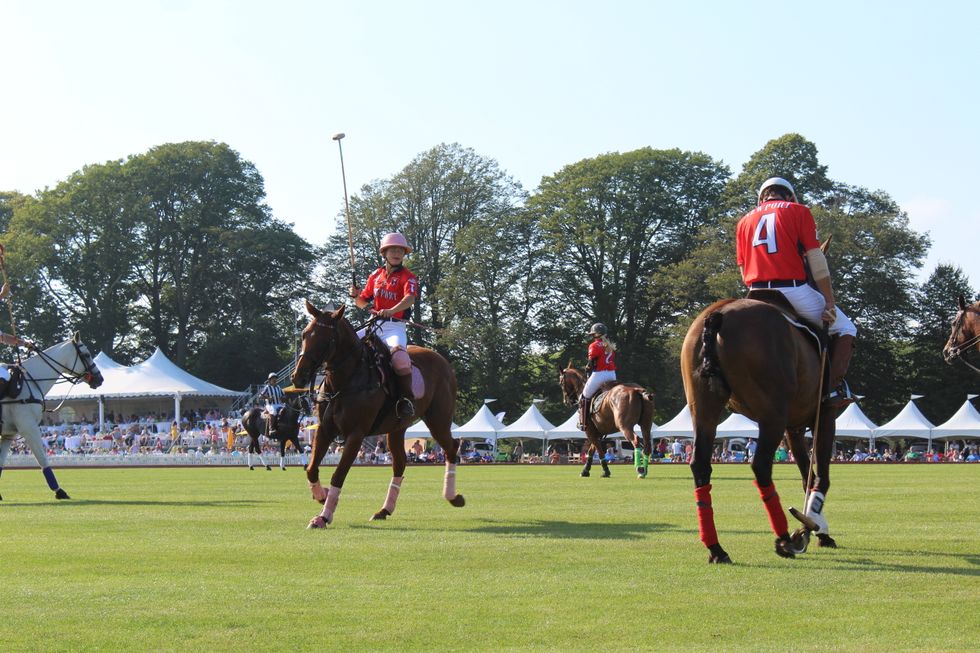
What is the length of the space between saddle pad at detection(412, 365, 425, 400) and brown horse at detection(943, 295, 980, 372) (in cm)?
719

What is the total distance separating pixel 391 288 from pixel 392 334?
543mm

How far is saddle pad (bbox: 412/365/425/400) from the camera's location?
1428 cm

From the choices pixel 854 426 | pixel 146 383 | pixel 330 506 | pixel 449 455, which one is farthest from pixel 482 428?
pixel 330 506

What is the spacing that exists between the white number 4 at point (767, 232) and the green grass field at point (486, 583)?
2485 millimetres

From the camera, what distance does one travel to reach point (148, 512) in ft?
51.0

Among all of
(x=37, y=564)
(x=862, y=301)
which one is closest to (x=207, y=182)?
(x=862, y=301)

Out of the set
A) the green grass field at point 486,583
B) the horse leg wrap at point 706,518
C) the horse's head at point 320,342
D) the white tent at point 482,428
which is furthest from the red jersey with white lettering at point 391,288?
the white tent at point 482,428

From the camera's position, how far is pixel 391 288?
1434 cm

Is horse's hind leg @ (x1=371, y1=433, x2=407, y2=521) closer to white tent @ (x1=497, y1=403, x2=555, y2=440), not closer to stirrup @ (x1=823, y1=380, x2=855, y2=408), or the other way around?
stirrup @ (x1=823, y1=380, x2=855, y2=408)

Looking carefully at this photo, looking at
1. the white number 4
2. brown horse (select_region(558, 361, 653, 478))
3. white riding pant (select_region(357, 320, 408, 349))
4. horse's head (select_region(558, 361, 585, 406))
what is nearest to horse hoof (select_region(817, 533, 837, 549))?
the white number 4

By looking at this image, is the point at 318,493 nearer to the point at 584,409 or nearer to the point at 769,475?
the point at 769,475

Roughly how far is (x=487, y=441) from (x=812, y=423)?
54988 millimetres

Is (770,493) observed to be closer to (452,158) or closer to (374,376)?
(374,376)

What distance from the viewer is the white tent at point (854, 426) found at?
2093 inches
